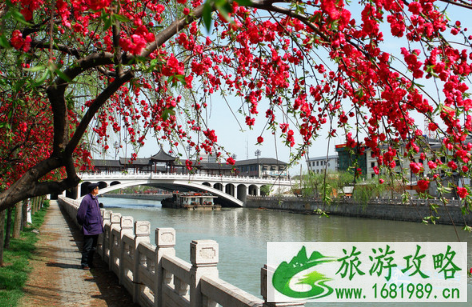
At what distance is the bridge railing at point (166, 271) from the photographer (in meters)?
3.82

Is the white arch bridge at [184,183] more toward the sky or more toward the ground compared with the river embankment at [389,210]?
more toward the sky

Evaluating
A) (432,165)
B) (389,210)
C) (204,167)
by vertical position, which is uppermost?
(204,167)

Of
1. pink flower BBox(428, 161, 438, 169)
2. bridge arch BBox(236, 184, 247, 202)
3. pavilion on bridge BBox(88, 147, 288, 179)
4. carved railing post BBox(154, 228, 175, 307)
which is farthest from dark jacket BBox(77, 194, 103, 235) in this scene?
bridge arch BBox(236, 184, 247, 202)

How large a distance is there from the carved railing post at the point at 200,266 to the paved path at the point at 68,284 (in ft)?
7.58

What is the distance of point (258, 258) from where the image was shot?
15.6m

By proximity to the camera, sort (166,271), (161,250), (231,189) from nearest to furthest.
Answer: (166,271), (161,250), (231,189)

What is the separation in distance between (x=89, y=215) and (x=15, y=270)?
153 centimetres

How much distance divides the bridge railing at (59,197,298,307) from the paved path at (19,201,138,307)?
0.74 feet

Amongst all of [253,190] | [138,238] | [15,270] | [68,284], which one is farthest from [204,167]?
[138,238]

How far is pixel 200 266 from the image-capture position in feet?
14.0

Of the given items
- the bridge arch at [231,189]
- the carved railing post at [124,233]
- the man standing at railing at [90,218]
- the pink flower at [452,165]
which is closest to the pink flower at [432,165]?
the pink flower at [452,165]

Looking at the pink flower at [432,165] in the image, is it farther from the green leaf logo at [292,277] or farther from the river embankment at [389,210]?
the river embankment at [389,210]

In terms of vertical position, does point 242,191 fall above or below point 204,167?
below

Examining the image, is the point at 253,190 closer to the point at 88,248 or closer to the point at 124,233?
the point at 88,248
